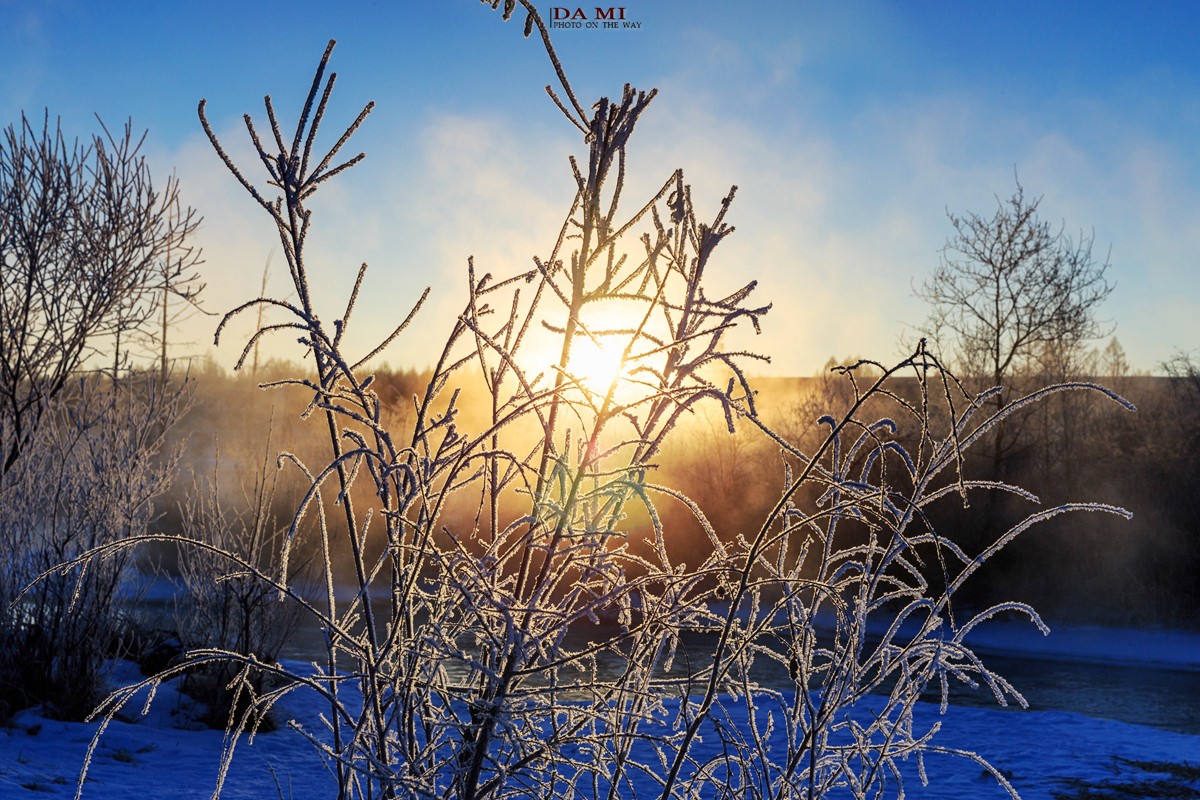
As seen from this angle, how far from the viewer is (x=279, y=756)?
633 centimetres

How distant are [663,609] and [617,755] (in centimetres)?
27

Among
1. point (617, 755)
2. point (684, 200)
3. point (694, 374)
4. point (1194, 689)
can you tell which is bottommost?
point (1194, 689)

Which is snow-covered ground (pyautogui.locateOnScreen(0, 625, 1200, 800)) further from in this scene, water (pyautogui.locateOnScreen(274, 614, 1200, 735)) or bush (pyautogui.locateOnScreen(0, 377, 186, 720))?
water (pyautogui.locateOnScreen(274, 614, 1200, 735))

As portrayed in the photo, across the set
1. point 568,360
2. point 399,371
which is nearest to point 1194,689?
point 568,360

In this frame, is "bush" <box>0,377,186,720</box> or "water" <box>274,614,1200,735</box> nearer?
"bush" <box>0,377,186,720</box>

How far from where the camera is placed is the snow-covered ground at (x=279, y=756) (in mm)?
5344

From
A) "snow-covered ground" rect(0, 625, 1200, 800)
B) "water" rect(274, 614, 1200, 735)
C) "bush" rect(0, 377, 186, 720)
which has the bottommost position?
"water" rect(274, 614, 1200, 735)

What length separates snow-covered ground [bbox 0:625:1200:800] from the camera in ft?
17.5

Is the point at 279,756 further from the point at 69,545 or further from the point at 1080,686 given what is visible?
the point at 1080,686

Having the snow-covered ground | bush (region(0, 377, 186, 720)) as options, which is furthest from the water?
bush (region(0, 377, 186, 720))

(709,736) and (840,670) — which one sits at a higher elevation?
(840,670)

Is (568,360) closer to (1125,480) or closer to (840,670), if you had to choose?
(840,670)

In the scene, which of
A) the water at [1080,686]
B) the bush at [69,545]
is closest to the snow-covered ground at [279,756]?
the bush at [69,545]

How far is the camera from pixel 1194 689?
11898 millimetres
